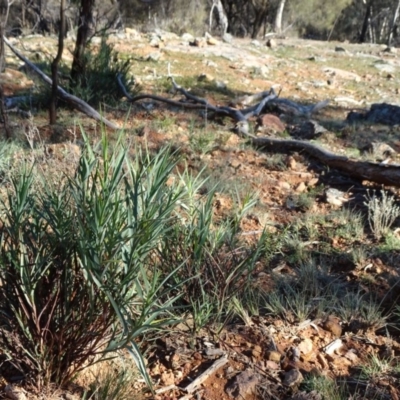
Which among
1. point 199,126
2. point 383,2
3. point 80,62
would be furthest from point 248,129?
point 383,2

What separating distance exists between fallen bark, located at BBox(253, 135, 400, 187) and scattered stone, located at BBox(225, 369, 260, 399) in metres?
2.61

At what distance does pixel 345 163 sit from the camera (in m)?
4.71

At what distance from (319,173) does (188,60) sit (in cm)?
754

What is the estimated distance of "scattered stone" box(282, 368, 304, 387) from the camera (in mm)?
2088

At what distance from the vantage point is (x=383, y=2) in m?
31.7

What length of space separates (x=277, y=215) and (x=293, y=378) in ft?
6.45

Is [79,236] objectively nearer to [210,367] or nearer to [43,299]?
[43,299]

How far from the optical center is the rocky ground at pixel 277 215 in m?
2.14

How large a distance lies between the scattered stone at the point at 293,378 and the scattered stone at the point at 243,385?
11 centimetres

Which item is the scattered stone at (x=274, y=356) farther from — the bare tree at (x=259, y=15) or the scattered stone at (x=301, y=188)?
the bare tree at (x=259, y=15)

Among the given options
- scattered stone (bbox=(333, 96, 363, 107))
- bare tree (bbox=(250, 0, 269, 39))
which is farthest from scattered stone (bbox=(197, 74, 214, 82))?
bare tree (bbox=(250, 0, 269, 39))

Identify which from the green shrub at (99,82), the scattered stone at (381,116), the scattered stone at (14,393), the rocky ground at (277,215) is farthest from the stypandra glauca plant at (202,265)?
the scattered stone at (381,116)

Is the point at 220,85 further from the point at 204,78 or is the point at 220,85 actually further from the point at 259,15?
the point at 259,15

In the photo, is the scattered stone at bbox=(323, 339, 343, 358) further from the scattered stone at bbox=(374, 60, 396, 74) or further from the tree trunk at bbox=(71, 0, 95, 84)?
the scattered stone at bbox=(374, 60, 396, 74)
